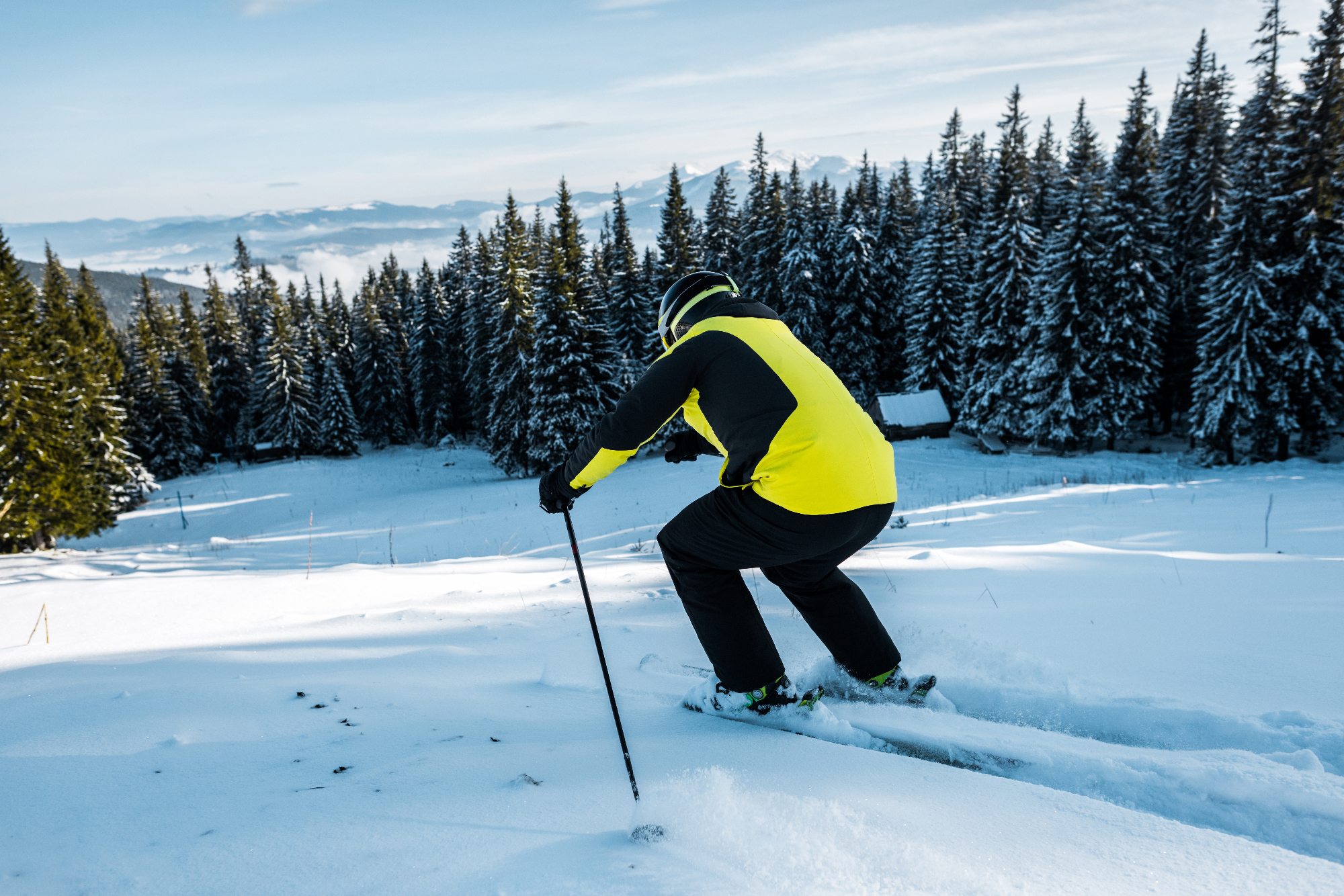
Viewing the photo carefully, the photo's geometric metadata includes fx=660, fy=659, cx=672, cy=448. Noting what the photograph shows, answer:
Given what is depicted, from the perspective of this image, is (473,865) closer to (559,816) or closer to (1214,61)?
(559,816)

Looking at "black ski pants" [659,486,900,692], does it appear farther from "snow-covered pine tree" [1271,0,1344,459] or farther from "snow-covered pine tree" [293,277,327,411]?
"snow-covered pine tree" [293,277,327,411]

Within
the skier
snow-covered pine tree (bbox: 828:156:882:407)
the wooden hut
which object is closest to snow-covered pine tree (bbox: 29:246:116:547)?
the skier

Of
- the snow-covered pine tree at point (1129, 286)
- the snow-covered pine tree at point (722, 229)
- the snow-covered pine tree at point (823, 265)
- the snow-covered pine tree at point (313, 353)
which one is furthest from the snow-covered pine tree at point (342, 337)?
the snow-covered pine tree at point (1129, 286)

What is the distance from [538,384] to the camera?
31.6m

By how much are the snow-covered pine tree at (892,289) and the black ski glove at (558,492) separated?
38.4m

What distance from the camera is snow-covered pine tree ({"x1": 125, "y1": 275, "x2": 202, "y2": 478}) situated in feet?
143

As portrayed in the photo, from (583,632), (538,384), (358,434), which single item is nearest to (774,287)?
(538,384)

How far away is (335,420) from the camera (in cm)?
4769

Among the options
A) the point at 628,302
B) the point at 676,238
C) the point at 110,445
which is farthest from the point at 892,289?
the point at 110,445

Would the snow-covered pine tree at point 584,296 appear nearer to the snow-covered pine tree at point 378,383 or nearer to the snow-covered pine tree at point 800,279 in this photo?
the snow-covered pine tree at point 800,279

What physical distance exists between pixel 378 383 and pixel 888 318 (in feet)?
127

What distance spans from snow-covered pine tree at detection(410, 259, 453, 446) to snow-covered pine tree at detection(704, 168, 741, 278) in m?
21.1

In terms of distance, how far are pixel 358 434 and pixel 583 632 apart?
50.5 meters

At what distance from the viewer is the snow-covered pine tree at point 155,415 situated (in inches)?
1714
